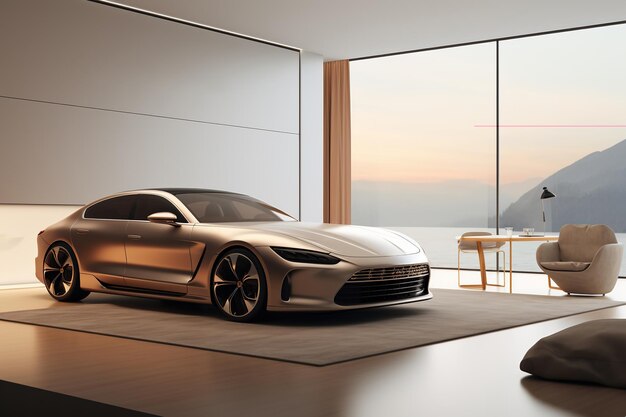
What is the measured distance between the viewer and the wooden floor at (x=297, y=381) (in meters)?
2.95

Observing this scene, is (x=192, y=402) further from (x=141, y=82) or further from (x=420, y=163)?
(x=420, y=163)

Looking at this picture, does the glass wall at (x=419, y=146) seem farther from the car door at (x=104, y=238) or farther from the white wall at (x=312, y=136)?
the car door at (x=104, y=238)

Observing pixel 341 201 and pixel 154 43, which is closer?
pixel 154 43

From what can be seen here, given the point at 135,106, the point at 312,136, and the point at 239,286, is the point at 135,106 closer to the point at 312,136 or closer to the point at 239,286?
the point at 312,136

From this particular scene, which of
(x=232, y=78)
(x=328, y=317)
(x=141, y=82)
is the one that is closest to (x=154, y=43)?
(x=141, y=82)

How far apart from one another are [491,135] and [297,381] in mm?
9200

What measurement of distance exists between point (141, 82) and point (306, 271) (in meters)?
5.53

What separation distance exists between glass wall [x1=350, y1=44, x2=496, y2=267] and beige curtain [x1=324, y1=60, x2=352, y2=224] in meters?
0.49

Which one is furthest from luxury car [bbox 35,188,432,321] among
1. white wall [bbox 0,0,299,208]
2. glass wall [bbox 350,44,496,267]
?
glass wall [bbox 350,44,496,267]

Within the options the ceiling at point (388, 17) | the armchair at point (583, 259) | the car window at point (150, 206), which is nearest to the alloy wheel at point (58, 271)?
the car window at point (150, 206)

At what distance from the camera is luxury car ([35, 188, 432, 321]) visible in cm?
519

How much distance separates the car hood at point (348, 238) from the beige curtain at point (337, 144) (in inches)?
286

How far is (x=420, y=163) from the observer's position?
47.0 feet

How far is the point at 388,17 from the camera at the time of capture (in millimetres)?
10234
